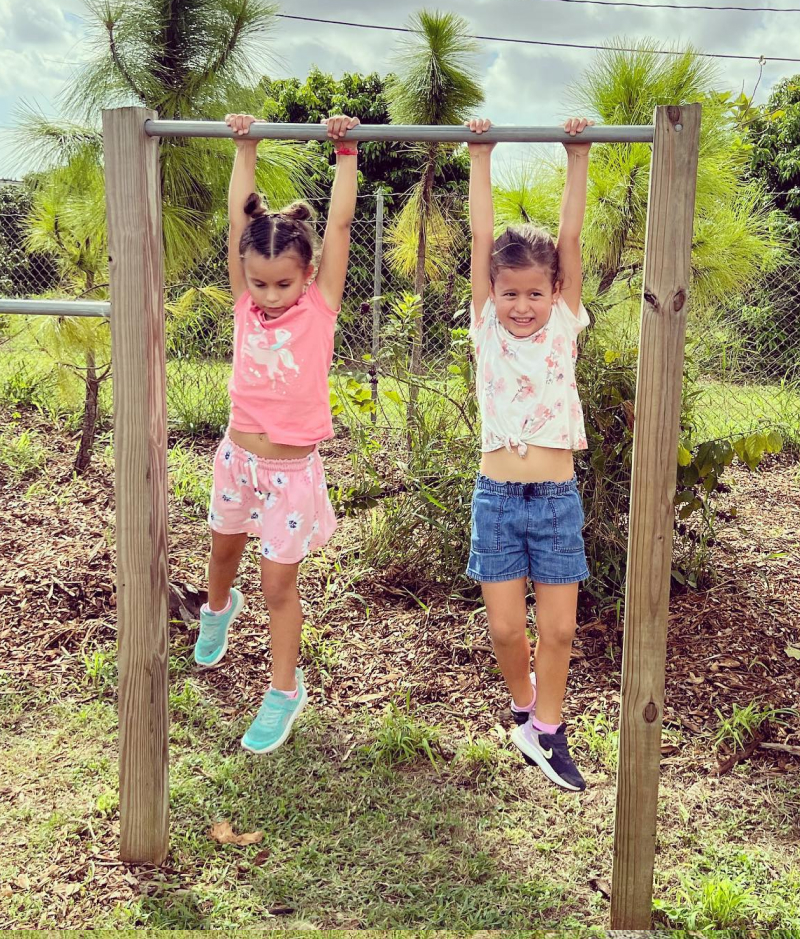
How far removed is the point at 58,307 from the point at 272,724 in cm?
132

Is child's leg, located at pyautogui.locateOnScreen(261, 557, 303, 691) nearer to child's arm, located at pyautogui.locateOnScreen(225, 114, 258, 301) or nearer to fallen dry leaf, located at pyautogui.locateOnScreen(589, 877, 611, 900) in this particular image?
child's arm, located at pyautogui.locateOnScreen(225, 114, 258, 301)

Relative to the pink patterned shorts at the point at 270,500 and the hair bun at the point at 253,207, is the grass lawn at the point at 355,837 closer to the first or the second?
the pink patterned shorts at the point at 270,500

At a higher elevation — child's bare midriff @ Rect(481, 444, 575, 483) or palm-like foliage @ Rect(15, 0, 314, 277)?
palm-like foliage @ Rect(15, 0, 314, 277)

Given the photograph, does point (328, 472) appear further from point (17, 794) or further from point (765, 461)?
point (765, 461)

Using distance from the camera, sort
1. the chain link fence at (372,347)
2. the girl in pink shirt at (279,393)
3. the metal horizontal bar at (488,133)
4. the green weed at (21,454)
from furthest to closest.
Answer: the green weed at (21,454) → the chain link fence at (372,347) → the girl in pink shirt at (279,393) → the metal horizontal bar at (488,133)

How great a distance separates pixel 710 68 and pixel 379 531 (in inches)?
97.7

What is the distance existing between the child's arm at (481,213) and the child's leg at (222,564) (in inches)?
35.6

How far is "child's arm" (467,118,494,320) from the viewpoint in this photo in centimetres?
227

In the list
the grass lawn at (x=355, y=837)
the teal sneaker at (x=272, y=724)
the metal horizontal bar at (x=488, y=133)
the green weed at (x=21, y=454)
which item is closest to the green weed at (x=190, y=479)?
the green weed at (x=21, y=454)

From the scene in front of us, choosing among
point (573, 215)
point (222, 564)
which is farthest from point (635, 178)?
point (222, 564)

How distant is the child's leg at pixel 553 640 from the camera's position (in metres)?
2.42

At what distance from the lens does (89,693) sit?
359cm

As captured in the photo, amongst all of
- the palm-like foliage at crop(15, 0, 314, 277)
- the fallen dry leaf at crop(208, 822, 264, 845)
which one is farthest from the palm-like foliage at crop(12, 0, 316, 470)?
the fallen dry leaf at crop(208, 822, 264, 845)

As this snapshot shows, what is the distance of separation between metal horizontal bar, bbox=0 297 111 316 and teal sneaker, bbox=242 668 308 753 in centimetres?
115
